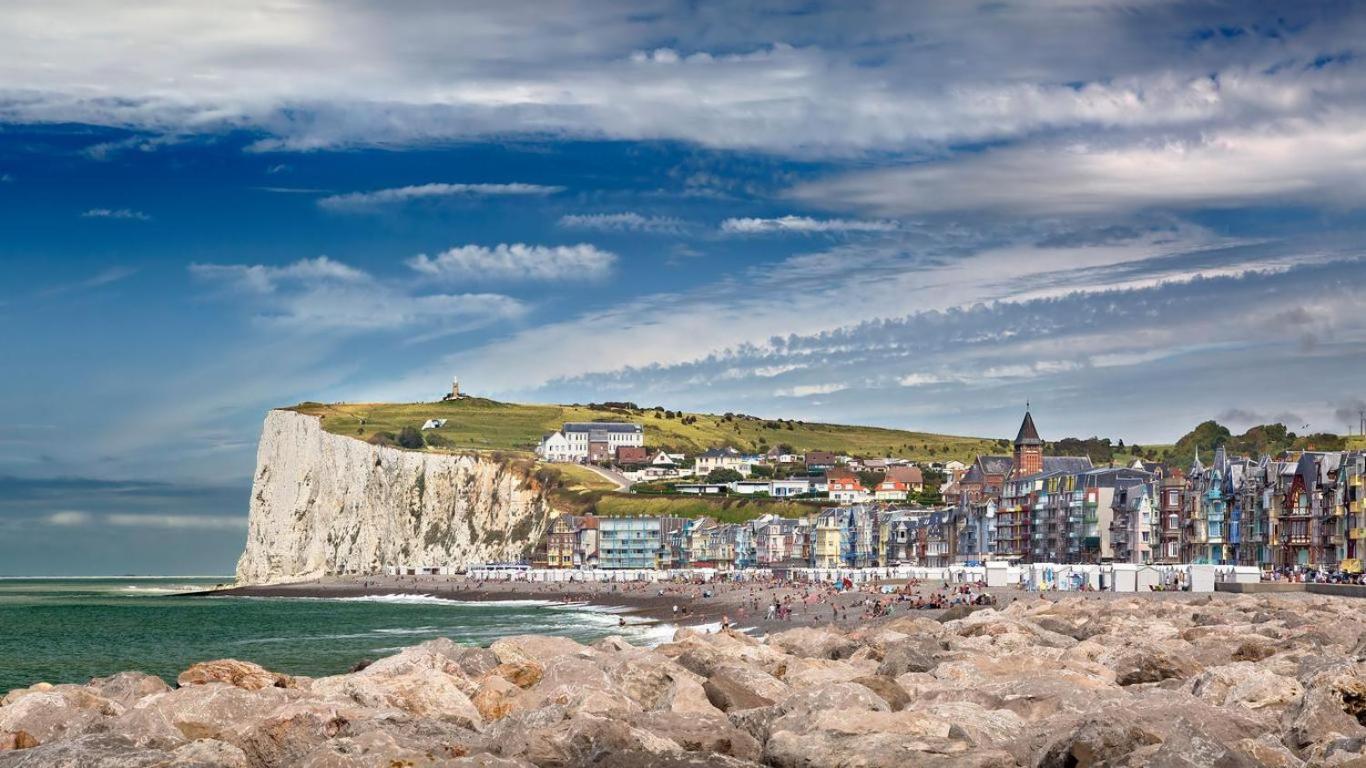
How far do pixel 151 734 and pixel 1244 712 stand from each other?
12488 millimetres

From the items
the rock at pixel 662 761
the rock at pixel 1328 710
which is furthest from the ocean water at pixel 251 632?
the rock at pixel 1328 710

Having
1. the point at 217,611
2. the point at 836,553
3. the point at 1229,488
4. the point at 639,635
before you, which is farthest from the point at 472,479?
the point at 639,635

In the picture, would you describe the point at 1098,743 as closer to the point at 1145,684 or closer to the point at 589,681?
the point at 589,681

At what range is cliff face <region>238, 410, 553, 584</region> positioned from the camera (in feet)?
635

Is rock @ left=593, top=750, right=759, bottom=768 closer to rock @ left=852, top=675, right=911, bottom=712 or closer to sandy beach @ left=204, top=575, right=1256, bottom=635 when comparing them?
rock @ left=852, top=675, right=911, bottom=712

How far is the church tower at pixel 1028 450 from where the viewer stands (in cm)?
15312

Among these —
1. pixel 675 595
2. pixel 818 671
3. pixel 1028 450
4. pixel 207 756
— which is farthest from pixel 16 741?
pixel 1028 450

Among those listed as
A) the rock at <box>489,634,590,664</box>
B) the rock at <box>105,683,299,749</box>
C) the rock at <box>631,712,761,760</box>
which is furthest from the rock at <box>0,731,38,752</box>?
the rock at <box>489,634,590,664</box>

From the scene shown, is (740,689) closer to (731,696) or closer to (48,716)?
(731,696)

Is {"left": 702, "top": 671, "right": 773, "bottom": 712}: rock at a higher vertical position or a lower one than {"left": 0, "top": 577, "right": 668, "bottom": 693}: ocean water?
higher

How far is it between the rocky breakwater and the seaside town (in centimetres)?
6712

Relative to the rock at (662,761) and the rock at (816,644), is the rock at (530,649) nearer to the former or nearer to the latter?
the rock at (816,644)

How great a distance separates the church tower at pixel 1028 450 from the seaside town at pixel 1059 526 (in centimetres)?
16

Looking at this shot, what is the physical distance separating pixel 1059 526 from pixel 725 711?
116604 millimetres
